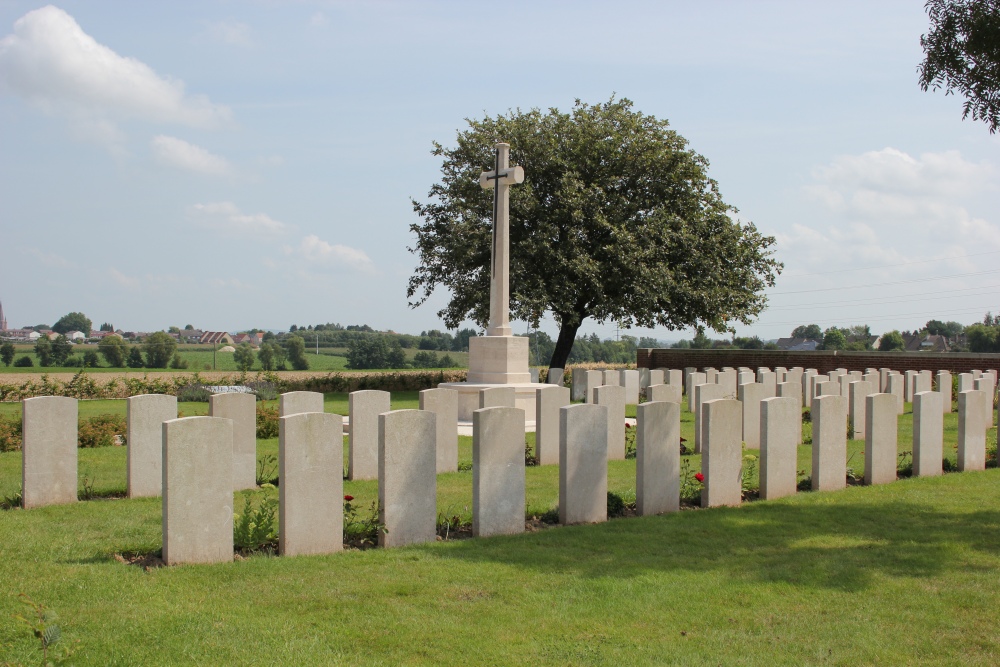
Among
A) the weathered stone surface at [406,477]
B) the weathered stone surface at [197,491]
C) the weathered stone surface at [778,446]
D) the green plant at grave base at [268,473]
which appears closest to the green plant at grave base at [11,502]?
the green plant at grave base at [268,473]

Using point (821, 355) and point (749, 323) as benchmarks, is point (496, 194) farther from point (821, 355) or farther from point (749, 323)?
point (821, 355)

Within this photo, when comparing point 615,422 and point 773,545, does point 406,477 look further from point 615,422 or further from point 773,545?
point 615,422

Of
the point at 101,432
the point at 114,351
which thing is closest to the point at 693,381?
the point at 101,432

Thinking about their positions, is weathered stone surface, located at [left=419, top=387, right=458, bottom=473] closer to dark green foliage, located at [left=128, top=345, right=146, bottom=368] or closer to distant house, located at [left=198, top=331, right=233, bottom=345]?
dark green foliage, located at [left=128, top=345, right=146, bottom=368]

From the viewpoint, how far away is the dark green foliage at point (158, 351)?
105 ft

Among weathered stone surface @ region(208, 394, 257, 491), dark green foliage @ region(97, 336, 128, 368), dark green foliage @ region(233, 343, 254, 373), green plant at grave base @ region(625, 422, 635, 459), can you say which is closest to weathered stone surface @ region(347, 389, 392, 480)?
weathered stone surface @ region(208, 394, 257, 491)

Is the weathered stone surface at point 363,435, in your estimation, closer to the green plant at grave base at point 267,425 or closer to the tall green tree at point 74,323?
the green plant at grave base at point 267,425

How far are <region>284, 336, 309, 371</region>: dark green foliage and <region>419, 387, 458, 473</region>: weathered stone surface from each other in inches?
1036

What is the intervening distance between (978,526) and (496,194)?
11.7 m

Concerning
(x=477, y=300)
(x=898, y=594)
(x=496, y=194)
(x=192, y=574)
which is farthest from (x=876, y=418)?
(x=477, y=300)

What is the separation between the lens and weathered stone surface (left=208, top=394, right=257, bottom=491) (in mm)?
9281

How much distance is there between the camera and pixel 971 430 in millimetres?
11336

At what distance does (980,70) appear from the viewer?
873cm

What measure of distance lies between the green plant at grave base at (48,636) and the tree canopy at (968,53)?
9412 mm
